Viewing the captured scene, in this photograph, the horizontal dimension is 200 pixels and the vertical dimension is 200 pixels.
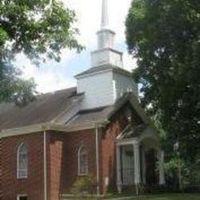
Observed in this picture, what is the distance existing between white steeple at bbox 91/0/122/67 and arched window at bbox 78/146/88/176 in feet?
22.0

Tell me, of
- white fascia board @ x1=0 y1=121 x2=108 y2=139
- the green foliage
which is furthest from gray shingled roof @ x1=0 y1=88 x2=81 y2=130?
the green foliage

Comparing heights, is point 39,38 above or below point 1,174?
above

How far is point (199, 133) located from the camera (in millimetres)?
39094

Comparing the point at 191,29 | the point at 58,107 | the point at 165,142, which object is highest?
the point at 191,29

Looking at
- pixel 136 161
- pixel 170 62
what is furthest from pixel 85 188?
pixel 170 62

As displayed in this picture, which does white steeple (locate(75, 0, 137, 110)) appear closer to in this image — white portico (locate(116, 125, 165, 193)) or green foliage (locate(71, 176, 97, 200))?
white portico (locate(116, 125, 165, 193))

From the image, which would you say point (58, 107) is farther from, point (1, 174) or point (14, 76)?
point (14, 76)

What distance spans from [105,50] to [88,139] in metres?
7.15

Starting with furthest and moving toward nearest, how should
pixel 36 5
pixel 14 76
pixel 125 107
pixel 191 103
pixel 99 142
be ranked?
pixel 125 107, pixel 99 142, pixel 191 103, pixel 14 76, pixel 36 5

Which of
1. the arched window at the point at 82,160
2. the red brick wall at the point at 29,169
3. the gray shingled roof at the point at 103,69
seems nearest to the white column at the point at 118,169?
the arched window at the point at 82,160

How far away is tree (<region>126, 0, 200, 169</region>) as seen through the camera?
118ft

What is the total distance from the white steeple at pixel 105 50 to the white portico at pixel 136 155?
4994 mm

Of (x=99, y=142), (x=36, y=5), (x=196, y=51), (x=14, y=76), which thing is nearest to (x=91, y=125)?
(x=99, y=142)

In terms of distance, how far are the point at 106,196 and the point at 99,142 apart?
11.8 ft
